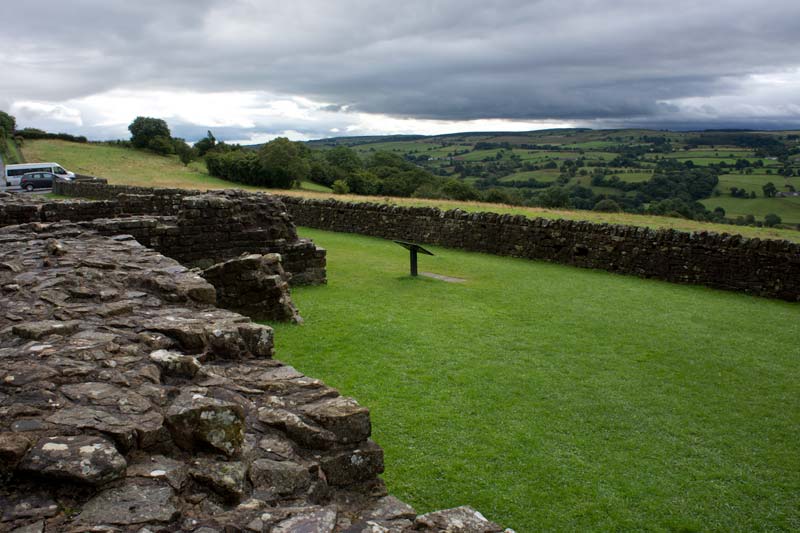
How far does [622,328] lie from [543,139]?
144m

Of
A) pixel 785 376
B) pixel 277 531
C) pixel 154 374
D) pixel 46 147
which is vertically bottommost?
pixel 785 376

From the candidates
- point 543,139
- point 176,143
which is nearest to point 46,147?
point 176,143

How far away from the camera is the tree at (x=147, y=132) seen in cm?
6539

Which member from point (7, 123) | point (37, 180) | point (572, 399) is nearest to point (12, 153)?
point (7, 123)

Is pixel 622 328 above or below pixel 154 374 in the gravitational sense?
below

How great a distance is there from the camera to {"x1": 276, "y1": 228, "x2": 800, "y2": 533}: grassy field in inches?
191

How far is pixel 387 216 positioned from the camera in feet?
71.7

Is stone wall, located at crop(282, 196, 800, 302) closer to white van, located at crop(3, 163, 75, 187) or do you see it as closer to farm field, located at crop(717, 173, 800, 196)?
white van, located at crop(3, 163, 75, 187)

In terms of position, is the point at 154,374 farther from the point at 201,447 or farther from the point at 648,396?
the point at 648,396

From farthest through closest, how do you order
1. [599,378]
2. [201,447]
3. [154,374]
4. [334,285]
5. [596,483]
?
[334,285], [599,378], [596,483], [154,374], [201,447]

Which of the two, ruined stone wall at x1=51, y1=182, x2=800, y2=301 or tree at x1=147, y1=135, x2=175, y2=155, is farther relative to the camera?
tree at x1=147, y1=135, x2=175, y2=155

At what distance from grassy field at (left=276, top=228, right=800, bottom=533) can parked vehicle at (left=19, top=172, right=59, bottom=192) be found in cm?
3294

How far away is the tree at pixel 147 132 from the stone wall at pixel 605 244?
50567 millimetres

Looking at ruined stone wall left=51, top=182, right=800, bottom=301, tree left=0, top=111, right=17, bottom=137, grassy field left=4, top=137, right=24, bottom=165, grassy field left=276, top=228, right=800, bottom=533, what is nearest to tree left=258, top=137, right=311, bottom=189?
ruined stone wall left=51, top=182, right=800, bottom=301
